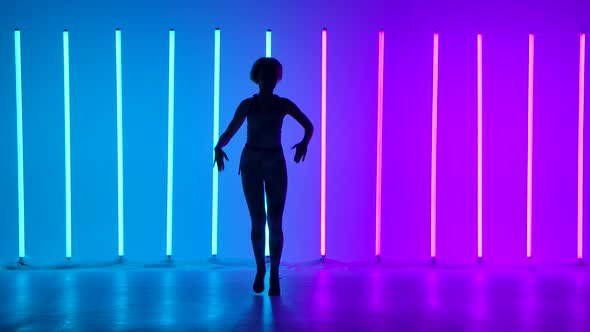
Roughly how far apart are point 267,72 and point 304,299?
1.45 metres

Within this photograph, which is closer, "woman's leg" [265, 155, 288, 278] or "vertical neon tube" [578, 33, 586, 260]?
"woman's leg" [265, 155, 288, 278]

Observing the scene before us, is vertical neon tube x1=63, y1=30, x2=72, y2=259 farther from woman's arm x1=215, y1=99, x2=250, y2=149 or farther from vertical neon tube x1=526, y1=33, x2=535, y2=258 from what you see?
vertical neon tube x1=526, y1=33, x2=535, y2=258

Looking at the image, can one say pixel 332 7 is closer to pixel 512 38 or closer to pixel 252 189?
pixel 512 38

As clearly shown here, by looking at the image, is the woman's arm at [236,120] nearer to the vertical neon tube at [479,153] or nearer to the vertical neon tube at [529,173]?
the vertical neon tube at [479,153]

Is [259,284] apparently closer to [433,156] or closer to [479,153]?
[433,156]

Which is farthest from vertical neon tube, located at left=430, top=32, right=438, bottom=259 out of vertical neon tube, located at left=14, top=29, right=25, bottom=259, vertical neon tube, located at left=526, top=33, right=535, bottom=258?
vertical neon tube, located at left=14, top=29, right=25, bottom=259

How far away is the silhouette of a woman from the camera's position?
11.4ft

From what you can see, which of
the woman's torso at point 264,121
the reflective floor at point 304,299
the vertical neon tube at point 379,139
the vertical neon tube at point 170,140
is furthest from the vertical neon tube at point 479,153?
the vertical neon tube at point 170,140

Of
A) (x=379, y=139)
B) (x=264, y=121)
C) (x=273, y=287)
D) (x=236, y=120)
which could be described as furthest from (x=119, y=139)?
(x=379, y=139)

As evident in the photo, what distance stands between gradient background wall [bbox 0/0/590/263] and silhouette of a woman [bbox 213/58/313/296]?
1352 mm

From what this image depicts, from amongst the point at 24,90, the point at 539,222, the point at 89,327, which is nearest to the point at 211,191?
the point at 24,90

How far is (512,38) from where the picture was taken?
193 inches

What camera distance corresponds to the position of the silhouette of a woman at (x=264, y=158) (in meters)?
3.46

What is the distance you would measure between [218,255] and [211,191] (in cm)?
58
